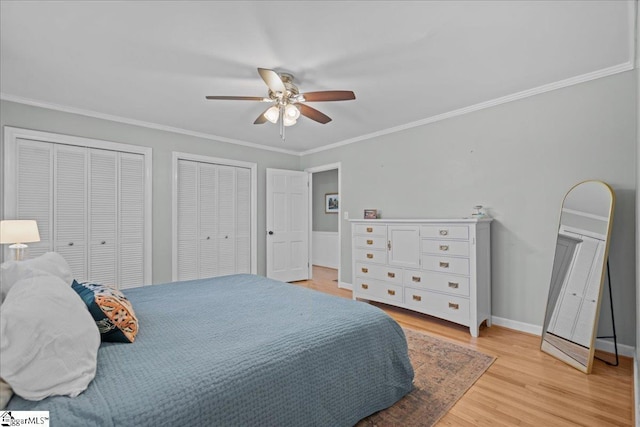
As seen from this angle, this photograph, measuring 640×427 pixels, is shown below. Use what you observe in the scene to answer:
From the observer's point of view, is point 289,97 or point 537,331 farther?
point 537,331

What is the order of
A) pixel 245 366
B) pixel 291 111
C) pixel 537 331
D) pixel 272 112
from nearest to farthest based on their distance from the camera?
pixel 245 366, pixel 291 111, pixel 272 112, pixel 537 331

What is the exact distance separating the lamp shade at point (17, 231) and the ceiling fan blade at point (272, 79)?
251 cm

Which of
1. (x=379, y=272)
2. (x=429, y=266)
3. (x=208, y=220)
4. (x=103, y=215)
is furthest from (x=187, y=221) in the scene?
(x=429, y=266)

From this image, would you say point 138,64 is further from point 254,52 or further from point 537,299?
point 537,299

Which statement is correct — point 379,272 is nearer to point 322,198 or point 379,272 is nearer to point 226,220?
point 226,220

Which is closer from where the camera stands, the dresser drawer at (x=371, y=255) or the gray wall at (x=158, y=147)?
the gray wall at (x=158, y=147)

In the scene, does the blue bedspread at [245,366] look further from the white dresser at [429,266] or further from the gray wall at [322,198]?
the gray wall at [322,198]

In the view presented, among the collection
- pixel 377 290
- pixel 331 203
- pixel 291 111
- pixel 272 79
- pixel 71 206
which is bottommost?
pixel 377 290

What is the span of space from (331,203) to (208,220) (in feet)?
10.8

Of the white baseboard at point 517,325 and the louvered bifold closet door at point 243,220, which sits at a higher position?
the louvered bifold closet door at point 243,220

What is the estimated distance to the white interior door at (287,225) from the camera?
5.22 meters

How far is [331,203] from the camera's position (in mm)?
7242

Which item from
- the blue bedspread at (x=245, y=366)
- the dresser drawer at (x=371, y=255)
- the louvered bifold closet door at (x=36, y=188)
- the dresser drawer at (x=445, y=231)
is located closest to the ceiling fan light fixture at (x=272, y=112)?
the blue bedspread at (x=245, y=366)

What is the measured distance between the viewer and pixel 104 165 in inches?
147
